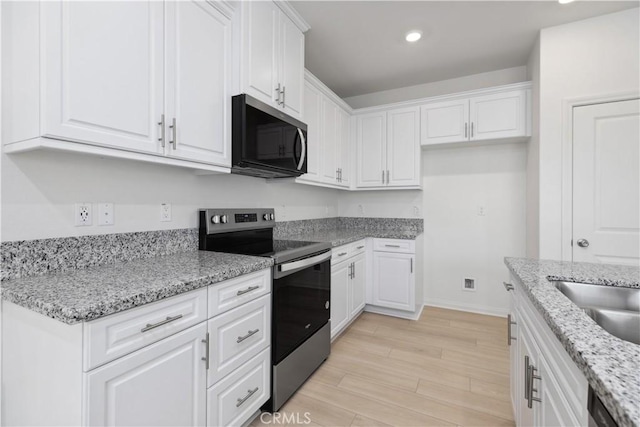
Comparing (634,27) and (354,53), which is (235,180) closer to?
(354,53)

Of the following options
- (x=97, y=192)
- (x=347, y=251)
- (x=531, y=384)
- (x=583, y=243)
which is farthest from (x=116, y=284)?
(x=583, y=243)

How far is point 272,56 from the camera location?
1992 millimetres

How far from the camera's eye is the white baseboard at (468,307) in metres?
3.25

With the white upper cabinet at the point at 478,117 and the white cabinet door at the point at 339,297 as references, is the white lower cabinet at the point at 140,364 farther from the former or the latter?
the white upper cabinet at the point at 478,117

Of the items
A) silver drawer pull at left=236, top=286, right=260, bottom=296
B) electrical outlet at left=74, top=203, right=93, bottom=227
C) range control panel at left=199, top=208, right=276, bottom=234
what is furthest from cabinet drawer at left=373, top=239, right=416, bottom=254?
electrical outlet at left=74, top=203, right=93, bottom=227

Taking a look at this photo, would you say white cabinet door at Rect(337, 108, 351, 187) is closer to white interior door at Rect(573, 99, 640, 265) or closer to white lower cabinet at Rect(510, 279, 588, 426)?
white interior door at Rect(573, 99, 640, 265)

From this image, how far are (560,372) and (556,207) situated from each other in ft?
6.96

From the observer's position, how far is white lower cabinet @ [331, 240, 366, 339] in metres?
2.50

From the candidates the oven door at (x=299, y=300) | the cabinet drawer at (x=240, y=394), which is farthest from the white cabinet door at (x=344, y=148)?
the cabinet drawer at (x=240, y=394)

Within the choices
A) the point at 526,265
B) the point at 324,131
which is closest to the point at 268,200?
the point at 324,131

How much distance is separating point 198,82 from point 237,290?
1049mm

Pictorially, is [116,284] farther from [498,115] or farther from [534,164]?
[498,115]

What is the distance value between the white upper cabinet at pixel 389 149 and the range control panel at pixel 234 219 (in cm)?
141

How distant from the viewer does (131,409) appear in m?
1.00
